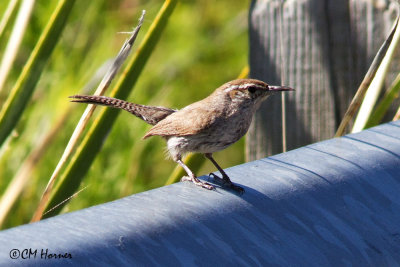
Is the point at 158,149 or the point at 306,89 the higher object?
the point at 306,89

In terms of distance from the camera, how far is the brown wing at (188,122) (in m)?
2.97

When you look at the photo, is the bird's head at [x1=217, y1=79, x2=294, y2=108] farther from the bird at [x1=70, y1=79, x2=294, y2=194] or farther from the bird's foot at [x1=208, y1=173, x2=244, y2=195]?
the bird's foot at [x1=208, y1=173, x2=244, y2=195]

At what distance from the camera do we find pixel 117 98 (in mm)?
2809

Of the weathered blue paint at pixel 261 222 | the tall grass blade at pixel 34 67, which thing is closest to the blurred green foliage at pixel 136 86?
the tall grass blade at pixel 34 67

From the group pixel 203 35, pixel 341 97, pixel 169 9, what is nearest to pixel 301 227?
pixel 169 9

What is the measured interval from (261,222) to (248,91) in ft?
5.17

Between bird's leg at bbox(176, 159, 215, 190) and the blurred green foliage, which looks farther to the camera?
the blurred green foliage

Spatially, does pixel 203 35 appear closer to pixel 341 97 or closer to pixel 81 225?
pixel 341 97

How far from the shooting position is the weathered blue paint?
122 cm

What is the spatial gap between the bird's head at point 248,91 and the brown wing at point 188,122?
4.9 inches

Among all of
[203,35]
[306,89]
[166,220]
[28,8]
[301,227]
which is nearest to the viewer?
[166,220]

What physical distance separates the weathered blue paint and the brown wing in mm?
979

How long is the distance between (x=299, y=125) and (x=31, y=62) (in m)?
1.22

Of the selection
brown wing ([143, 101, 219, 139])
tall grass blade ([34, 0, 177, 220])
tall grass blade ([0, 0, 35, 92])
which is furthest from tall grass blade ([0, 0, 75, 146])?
brown wing ([143, 101, 219, 139])
